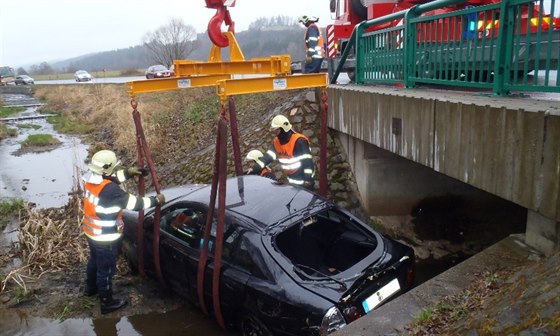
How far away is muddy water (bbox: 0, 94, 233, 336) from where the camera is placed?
4.71 m

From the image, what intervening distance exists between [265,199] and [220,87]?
45.8 inches

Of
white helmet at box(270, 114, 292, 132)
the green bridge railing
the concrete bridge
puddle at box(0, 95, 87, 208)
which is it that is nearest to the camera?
the concrete bridge

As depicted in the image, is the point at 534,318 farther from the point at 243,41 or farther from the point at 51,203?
the point at 243,41

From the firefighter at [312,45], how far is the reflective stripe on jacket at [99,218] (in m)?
6.08

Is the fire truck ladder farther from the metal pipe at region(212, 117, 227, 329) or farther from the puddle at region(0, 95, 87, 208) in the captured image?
the puddle at region(0, 95, 87, 208)

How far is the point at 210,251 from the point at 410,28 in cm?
373

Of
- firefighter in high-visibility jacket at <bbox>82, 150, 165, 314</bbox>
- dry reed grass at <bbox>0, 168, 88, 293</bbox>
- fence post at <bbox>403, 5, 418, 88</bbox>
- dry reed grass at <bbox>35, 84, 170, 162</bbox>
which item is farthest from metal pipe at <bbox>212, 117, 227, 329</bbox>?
dry reed grass at <bbox>35, 84, 170, 162</bbox>

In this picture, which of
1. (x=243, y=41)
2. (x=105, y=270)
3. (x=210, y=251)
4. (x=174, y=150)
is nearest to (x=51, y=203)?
(x=174, y=150)

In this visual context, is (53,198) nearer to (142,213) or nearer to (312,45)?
(142,213)

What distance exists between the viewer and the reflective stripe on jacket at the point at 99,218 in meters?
4.74

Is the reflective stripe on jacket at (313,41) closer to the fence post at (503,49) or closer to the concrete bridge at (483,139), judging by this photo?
the concrete bridge at (483,139)

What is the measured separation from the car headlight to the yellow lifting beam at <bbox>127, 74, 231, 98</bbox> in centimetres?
330

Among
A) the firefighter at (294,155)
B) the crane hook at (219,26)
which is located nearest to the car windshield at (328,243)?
the firefighter at (294,155)

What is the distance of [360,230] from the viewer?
432cm
